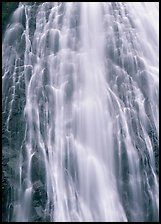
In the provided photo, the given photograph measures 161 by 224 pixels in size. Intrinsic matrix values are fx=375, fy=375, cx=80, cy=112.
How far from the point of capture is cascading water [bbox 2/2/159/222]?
50.4 ft

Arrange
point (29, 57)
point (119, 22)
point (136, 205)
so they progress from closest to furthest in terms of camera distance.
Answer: point (136, 205) < point (29, 57) < point (119, 22)

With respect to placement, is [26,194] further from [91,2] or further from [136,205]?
[91,2]

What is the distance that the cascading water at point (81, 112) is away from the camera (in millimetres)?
15375

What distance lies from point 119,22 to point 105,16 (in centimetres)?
86

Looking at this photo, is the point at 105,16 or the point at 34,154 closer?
the point at 34,154

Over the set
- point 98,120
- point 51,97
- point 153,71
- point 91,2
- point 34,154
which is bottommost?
point 34,154

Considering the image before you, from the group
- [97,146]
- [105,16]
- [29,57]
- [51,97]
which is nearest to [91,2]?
[105,16]

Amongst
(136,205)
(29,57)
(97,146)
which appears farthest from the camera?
(29,57)

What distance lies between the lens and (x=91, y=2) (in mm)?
20969

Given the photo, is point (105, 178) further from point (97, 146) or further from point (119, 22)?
point (119, 22)

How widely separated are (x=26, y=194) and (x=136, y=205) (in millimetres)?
4522

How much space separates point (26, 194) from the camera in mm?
15359

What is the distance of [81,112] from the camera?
56.4 ft

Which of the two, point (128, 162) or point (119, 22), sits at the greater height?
point (119, 22)
